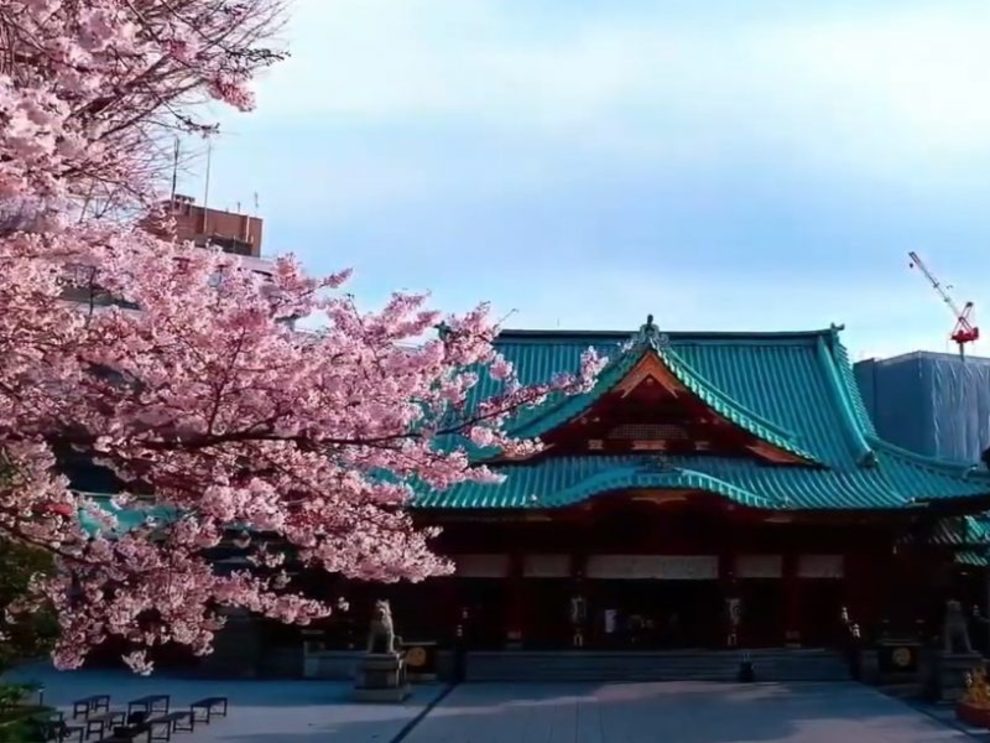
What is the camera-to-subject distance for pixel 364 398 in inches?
259

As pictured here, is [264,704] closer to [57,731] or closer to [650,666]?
[57,731]

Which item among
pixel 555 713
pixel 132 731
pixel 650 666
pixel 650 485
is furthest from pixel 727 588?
pixel 132 731

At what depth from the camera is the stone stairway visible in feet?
68.6

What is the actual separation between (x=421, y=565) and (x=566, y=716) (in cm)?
897

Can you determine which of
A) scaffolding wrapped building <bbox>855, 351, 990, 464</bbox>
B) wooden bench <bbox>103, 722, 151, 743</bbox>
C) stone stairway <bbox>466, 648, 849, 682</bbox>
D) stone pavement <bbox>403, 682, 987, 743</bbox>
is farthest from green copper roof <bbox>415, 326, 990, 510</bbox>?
scaffolding wrapped building <bbox>855, 351, 990, 464</bbox>

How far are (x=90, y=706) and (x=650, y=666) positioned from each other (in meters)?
9.98

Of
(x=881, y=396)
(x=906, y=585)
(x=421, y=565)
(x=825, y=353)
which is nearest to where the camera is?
(x=421, y=565)

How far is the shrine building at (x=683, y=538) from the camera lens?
846 inches

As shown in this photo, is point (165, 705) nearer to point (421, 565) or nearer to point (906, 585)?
point (421, 565)

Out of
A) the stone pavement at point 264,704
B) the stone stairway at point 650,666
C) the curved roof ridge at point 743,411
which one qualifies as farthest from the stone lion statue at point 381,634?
the curved roof ridge at point 743,411

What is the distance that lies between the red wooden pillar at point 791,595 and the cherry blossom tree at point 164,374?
15.7 m

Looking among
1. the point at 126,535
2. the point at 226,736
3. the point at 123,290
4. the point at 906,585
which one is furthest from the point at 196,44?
the point at 906,585

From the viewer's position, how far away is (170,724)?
1462 cm

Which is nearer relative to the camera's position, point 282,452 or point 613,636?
point 282,452
